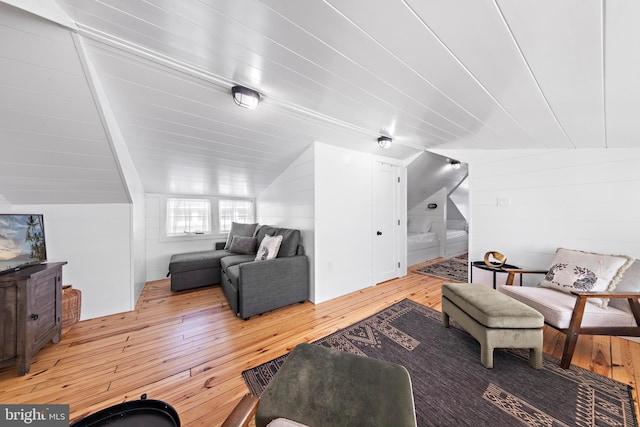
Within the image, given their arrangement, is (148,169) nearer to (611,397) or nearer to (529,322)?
(529,322)

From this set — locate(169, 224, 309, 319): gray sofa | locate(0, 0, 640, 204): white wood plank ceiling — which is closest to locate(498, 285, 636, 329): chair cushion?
locate(0, 0, 640, 204): white wood plank ceiling

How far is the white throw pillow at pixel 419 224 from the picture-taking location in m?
5.45

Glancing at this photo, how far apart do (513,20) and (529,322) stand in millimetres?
1933

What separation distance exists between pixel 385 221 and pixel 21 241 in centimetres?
420

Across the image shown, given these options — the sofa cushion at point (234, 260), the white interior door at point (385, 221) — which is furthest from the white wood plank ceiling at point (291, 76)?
the sofa cushion at point (234, 260)

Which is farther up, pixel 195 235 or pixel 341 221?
pixel 341 221

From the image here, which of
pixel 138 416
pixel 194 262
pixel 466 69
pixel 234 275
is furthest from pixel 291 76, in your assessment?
pixel 194 262

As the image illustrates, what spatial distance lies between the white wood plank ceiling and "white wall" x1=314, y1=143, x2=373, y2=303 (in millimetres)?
629

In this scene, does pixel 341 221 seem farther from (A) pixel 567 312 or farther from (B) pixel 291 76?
(A) pixel 567 312

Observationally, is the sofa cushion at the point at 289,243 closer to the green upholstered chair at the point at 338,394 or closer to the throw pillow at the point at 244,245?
the throw pillow at the point at 244,245

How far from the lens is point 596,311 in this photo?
65.1 inches

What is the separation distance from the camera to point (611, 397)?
132 cm

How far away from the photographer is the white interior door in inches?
132

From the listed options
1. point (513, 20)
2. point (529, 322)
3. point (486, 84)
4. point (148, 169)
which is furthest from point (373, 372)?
point (148, 169)
